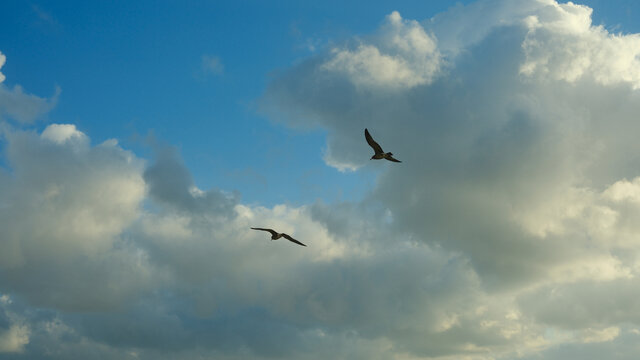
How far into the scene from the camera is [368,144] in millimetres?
83062

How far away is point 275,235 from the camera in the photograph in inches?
3329

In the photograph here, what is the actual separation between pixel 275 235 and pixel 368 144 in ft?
76.8

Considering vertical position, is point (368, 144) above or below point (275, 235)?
above
